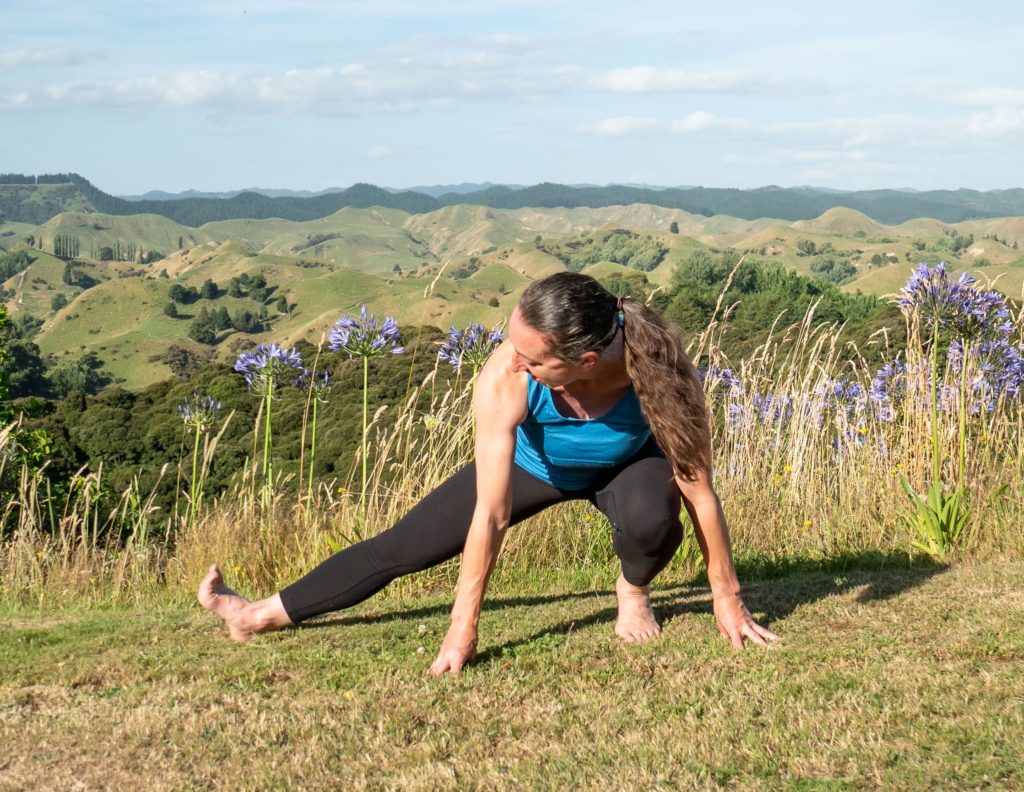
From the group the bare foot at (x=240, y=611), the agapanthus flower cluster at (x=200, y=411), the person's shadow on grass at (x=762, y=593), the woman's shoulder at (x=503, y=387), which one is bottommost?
the person's shadow on grass at (x=762, y=593)

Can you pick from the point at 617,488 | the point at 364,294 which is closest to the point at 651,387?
the point at 617,488

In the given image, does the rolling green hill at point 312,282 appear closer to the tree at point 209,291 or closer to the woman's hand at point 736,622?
the tree at point 209,291

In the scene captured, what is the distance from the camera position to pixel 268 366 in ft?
18.4

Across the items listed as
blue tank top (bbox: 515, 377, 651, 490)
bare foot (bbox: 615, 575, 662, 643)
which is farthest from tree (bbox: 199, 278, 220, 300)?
blue tank top (bbox: 515, 377, 651, 490)

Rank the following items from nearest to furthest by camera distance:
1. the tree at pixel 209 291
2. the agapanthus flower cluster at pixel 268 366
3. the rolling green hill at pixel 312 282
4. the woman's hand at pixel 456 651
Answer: the woman's hand at pixel 456 651, the agapanthus flower cluster at pixel 268 366, the rolling green hill at pixel 312 282, the tree at pixel 209 291

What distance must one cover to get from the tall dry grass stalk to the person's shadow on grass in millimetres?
160

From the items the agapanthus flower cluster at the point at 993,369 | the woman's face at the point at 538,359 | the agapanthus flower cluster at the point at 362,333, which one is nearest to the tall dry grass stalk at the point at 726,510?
the agapanthus flower cluster at the point at 993,369

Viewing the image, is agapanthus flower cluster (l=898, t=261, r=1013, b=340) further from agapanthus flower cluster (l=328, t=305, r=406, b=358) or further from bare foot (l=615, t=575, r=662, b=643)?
agapanthus flower cluster (l=328, t=305, r=406, b=358)

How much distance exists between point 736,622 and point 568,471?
80 cm

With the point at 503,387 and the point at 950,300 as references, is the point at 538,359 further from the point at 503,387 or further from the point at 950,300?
the point at 950,300

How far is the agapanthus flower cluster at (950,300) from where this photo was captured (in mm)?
5387

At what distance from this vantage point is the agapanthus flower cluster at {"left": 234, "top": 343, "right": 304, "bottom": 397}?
5570 mm

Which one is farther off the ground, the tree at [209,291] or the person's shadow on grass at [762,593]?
the person's shadow on grass at [762,593]

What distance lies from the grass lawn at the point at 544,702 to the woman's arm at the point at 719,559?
9 centimetres
